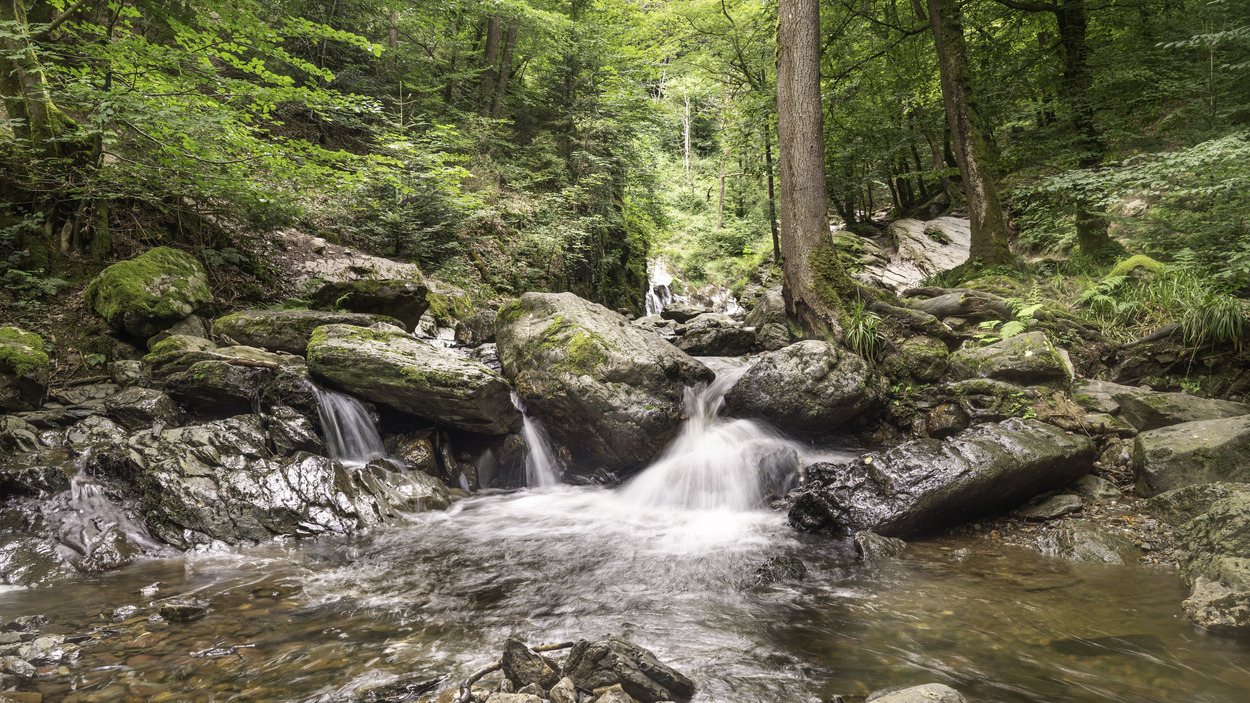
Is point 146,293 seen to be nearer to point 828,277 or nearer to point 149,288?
point 149,288

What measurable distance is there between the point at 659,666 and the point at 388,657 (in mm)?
1653

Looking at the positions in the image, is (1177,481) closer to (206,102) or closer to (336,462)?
(336,462)

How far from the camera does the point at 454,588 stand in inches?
172

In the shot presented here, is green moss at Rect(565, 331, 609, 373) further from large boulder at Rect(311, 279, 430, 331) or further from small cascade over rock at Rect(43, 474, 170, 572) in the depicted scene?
small cascade over rock at Rect(43, 474, 170, 572)

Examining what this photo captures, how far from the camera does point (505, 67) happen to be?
1620 centimetres

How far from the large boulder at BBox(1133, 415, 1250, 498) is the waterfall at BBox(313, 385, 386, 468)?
8.25m

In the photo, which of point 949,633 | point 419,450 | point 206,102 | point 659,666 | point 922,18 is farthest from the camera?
point 922,18

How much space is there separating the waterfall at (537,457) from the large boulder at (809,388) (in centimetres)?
277

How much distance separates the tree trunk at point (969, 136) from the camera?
9.70 metres

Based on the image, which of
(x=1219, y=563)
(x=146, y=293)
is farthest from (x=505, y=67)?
(x=1219, y=563)

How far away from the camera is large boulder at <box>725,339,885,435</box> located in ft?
22.4

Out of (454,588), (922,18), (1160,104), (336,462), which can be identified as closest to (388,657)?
(454,588)

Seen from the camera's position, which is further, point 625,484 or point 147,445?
point 625,484

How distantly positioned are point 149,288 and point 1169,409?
12.1 m
